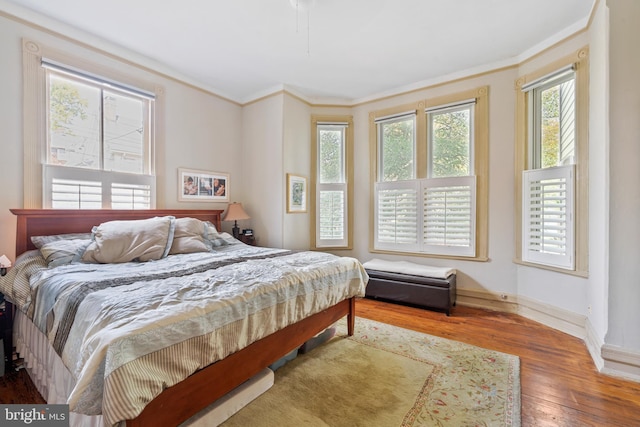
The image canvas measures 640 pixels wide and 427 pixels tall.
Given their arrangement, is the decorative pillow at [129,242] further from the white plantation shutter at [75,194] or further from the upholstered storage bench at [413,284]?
the upholstered storage bench at [413,284]

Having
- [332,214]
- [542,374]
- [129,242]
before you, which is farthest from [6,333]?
[542,374]

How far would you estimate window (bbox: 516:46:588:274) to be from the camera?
2.62 m

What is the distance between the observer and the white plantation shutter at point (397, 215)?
12.7 ft

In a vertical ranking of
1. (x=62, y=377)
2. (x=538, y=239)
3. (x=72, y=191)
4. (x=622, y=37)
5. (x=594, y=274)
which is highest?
(x=622, y=37)

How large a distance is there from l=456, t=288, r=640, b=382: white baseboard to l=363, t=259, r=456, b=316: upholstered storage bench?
0.34 m

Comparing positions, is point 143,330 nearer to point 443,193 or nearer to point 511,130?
point 443,193

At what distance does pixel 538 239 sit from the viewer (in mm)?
2959

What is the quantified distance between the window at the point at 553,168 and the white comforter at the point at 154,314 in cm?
233

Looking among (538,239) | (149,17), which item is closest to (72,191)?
(149,17)

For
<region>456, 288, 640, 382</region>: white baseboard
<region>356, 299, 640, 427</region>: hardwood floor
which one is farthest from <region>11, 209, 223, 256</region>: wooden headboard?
<region>456, 288, 640, 382</region>: white baseboard

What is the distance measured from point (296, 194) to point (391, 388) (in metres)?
2.77

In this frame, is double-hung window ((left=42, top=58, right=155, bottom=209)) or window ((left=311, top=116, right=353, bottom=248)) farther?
window ((left=311, top=116, right=353, bottom=248))

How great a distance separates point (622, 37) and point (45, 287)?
4099 millimetres

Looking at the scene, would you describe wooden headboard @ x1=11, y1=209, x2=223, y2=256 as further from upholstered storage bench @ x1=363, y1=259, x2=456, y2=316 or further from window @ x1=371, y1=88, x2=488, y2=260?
window @ x1=371, y1=88, x2=488, y2=260
